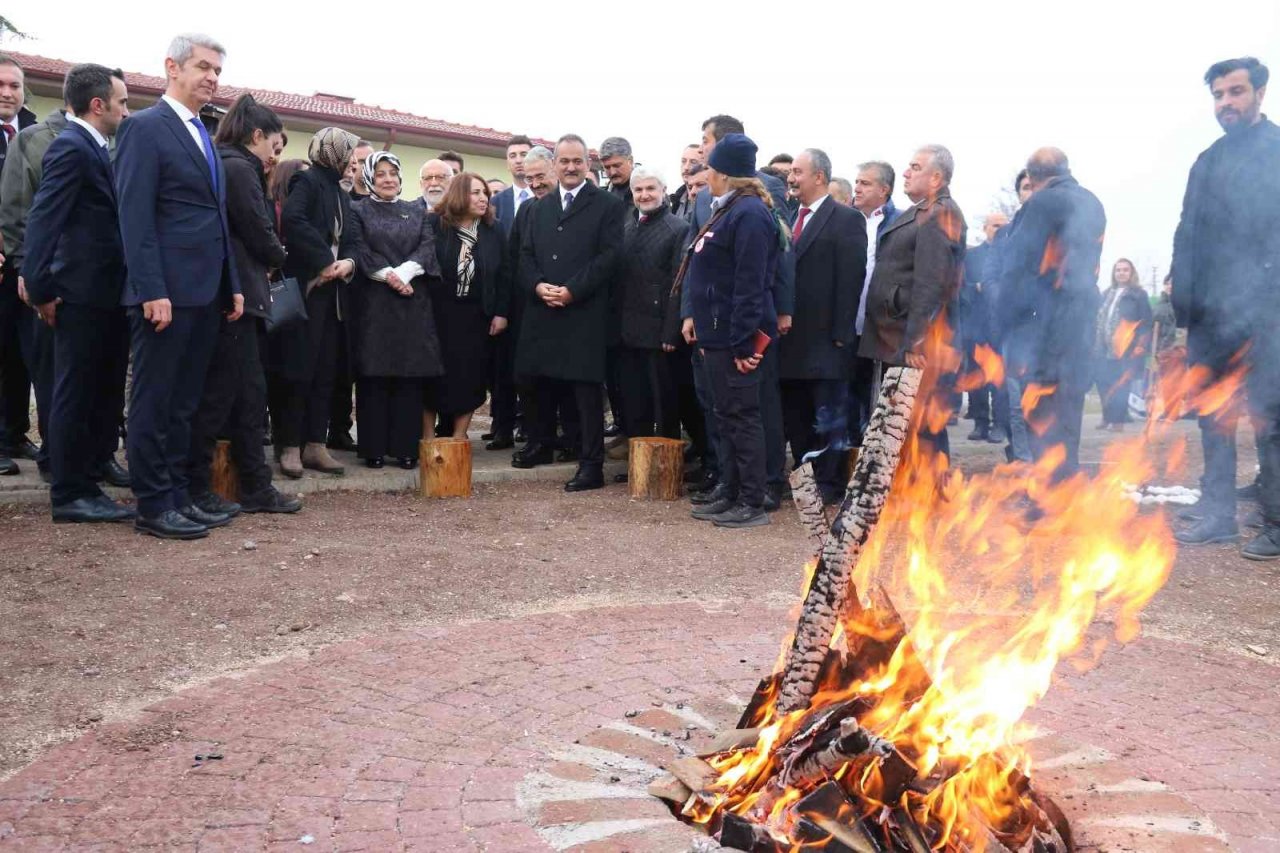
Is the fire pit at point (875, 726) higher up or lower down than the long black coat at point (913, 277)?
lower down

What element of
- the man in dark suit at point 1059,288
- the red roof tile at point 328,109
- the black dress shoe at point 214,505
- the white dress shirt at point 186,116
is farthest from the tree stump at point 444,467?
the red roof tile at point 328,109

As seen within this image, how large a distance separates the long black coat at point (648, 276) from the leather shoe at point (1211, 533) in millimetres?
3926

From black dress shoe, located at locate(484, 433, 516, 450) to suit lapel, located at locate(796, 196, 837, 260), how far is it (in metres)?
3.51

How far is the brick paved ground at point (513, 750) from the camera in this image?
10.6 ft

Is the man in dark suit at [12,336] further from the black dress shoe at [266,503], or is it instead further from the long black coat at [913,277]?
the long black coat at [913,277]

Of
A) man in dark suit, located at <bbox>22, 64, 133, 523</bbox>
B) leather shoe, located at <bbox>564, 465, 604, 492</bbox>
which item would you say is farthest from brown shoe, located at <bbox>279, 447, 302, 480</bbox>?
leather shoe, located at <bbox>564, 465, 604, 492</bbox>

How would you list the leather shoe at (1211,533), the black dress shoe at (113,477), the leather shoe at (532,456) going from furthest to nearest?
the leather shoe at (532,456) < the black dress shoe at (113,477) < the leather shoe at (1211,533)

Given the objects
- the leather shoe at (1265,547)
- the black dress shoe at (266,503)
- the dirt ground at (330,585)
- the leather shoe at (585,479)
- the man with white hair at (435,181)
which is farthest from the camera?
the man with white hair at (435,181)

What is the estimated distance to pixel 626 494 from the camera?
881 cm

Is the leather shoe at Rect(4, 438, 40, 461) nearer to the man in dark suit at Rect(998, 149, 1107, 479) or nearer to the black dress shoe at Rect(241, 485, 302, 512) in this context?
the black dress shoe at Rect(241, 485, 302, 512)

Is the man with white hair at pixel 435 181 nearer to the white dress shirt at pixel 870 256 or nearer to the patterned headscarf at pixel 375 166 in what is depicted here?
the patterned headscarf at pixel 375 166

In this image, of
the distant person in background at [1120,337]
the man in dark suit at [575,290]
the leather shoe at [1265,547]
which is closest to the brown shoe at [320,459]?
the man in dark suit at [575,290]

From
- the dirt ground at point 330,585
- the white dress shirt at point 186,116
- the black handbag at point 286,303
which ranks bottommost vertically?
the dirt ground at point 330,585

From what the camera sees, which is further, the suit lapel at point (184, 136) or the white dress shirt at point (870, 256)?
the white dress shirt at point (870, 256)
